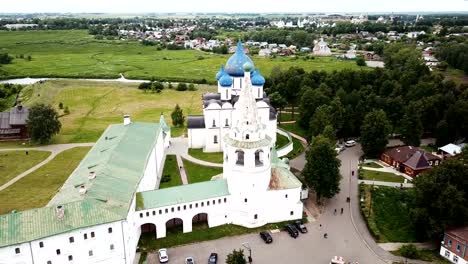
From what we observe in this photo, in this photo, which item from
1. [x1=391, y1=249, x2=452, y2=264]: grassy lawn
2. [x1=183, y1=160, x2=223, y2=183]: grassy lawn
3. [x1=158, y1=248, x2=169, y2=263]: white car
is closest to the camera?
[x1=158, y1=248, x2=169, y2=263]: white car


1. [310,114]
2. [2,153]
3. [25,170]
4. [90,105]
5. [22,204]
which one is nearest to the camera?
[22,204]

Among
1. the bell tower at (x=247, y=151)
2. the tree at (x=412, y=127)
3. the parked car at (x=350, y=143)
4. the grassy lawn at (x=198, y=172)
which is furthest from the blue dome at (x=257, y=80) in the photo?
the tree at (x=412, y=127)

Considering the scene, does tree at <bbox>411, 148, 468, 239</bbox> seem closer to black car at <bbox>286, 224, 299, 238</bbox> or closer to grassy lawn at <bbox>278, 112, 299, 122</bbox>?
black car at <bbox>286, 224, 299, 238</bbox>

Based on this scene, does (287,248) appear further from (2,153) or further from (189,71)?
(189,71)

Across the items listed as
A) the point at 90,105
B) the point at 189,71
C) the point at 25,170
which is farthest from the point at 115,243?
the point at 189,71

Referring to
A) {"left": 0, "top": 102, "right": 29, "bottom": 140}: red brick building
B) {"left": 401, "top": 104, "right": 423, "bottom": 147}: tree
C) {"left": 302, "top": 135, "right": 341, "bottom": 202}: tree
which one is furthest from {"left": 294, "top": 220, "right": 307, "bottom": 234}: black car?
{"left": 0, "top": 102, "right": 29, "bottom": 140}: red brick building
